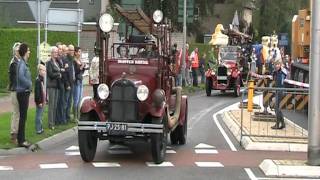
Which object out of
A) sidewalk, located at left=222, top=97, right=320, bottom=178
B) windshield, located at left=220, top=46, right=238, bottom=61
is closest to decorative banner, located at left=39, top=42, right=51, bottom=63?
sidewalk, located at left=222, top=97, right=320, bottom=178

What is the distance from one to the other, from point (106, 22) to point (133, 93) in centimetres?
150

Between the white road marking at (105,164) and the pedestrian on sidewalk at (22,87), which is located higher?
the pedestrian on sidewalk at (22,87)

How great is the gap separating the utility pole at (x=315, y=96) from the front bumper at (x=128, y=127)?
253cm

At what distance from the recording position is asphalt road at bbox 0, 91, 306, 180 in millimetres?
10570

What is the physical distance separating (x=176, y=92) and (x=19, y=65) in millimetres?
3282

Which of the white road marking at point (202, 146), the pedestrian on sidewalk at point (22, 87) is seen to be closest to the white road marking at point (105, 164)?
the pedestrian on sidewalk at point (22, 87)

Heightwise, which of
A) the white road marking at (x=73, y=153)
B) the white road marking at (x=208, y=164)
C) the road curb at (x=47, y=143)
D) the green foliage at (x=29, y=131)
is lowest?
the white road marking at (x=208, y=164)

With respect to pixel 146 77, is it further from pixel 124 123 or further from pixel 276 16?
pixel 276 16

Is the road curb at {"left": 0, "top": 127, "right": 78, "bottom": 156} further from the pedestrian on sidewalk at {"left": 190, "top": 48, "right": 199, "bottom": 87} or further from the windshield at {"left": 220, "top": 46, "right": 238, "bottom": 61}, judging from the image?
the pedestrian on sidewalk at {"left": 190, "top": 48, "right": 199, "bottom": 87}

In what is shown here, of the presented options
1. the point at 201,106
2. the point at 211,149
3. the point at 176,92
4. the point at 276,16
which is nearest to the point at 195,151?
the point at 211,149

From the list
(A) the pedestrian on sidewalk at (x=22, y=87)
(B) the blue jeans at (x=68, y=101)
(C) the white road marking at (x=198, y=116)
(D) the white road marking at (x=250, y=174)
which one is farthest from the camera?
(C) the white road marking at (x=198, y=116)

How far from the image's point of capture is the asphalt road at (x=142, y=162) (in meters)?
10.6

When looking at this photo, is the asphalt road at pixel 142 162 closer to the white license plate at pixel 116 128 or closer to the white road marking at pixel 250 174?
the white road marking at pixel 250 174

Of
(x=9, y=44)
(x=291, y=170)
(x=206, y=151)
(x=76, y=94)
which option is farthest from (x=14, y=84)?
(x=9, y=44)
